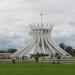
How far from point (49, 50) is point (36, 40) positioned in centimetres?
665

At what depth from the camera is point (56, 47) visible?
4267 inches

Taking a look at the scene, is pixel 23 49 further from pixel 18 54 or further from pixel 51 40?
pixel 51 40

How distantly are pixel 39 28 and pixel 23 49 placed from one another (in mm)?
9631

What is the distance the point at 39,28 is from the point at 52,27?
4.69 meters

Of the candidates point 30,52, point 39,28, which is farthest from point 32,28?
point 30,52

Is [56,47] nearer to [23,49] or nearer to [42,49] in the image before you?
[42,49]

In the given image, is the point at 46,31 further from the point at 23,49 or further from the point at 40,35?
the point at 23,49

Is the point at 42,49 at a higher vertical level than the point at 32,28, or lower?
lower

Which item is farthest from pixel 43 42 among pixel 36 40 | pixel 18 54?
pixel 18 54

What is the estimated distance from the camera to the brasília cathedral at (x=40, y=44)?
106562mm

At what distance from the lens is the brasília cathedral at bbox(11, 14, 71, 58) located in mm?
106562

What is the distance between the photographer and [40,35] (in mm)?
110625

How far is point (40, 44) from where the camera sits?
364 feet

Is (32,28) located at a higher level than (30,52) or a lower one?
higher
